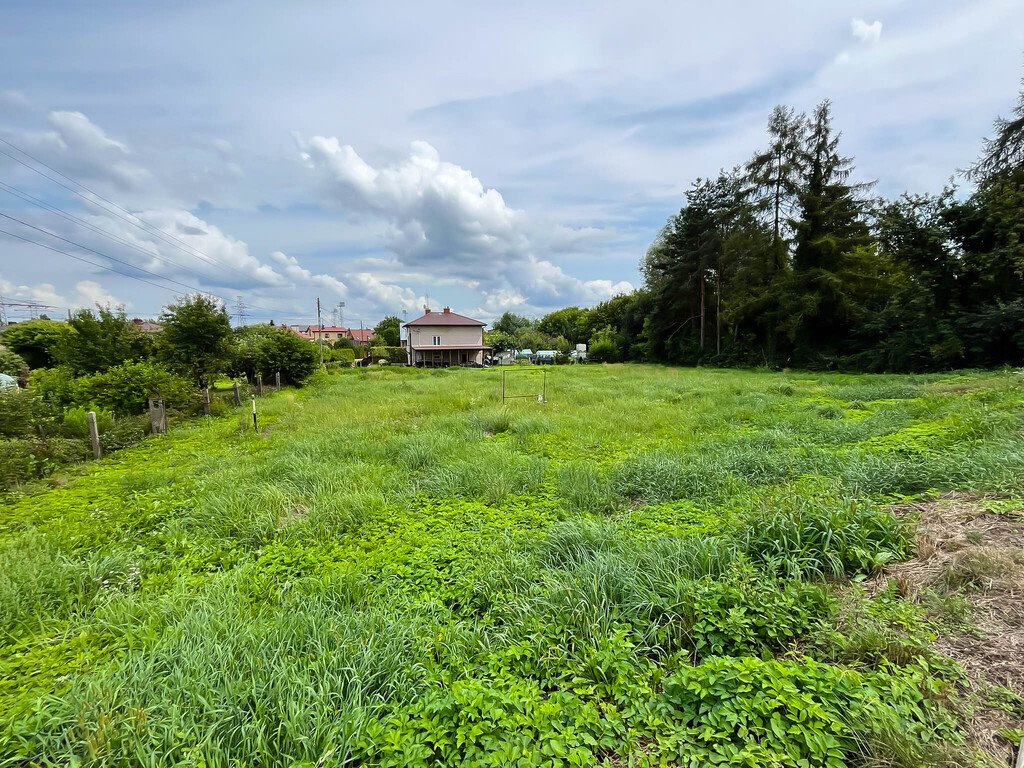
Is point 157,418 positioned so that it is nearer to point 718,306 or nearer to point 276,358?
point 276,358

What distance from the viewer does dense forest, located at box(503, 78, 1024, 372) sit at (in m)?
15.9

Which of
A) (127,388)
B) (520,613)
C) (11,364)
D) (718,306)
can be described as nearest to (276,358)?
(11,364)

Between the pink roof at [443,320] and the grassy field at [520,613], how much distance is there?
127 ft

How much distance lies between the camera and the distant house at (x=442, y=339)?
1705 inches

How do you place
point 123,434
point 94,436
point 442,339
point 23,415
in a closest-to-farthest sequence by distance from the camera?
point 23,415, point 94,436, point 123,434, point 442,339

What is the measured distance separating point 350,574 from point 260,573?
0.91 meters

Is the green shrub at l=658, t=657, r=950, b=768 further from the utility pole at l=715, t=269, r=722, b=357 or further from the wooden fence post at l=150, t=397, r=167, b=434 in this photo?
the utility pole at l=715, t=269, r=722, b=357

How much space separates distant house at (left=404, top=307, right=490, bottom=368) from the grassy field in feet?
125

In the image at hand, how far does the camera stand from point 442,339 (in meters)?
44.0

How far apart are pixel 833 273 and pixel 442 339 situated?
3315cm

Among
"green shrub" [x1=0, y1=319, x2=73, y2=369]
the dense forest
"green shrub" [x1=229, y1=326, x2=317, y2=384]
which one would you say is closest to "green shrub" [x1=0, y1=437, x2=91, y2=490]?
"green shrub" [x1=229, y1=326, x2=317, y2=384]

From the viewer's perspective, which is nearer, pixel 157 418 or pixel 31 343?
pixel 157 418

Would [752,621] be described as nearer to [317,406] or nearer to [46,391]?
[317,406]

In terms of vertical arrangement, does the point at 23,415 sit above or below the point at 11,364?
below
